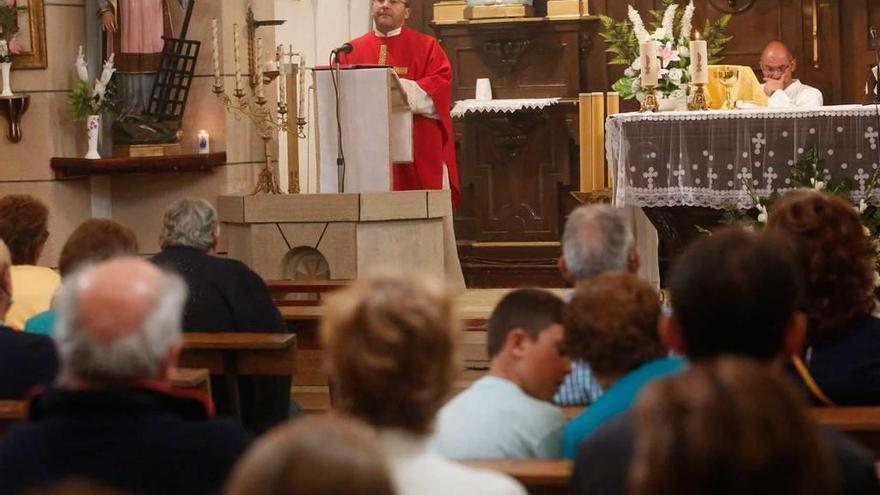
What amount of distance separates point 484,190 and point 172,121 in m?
2.88

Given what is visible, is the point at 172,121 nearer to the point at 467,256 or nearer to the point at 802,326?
the point at 467,256

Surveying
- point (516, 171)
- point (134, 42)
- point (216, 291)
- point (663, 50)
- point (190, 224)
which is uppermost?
point (134, 42)

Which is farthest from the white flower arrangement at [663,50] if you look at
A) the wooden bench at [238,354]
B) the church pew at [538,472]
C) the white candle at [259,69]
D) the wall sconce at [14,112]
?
the church pew at [538,472]

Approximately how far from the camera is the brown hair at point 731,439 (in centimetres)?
177

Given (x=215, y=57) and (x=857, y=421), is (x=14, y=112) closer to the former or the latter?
(x=215, y=57)

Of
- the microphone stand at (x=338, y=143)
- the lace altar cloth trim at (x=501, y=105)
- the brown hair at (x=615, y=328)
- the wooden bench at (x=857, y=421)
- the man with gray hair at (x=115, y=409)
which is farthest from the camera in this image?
the lace altar cloth trim at (x=501, y=105)

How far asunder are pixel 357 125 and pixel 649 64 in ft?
6.39

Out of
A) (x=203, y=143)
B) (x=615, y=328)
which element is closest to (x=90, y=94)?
(x=203, y=143)

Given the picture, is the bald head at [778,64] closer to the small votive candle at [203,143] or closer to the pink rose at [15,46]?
the small votive candle at [203,143]

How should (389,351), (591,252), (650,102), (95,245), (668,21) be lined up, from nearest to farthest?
(389,351)
(591,252)
(95,245)
(650,102)
(668,21)

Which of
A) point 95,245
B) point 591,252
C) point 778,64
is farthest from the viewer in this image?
point 778,64

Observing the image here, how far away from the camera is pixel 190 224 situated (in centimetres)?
546

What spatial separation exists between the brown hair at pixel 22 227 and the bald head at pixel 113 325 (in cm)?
292

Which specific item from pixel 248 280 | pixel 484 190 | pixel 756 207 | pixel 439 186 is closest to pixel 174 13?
pixel 439 186
